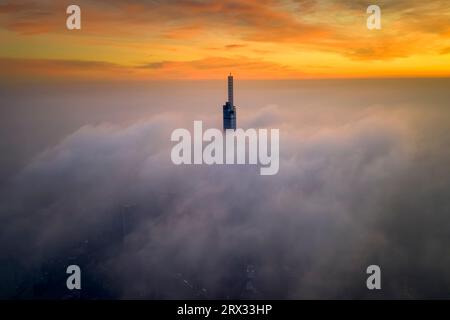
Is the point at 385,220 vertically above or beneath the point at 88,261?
above

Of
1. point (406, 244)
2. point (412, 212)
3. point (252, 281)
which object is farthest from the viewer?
point (412, 212)

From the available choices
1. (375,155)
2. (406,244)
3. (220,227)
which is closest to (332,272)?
(406,244)

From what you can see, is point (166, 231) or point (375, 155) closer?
point (166, 231)

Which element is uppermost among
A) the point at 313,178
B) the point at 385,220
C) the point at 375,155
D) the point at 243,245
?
the point at 375,155

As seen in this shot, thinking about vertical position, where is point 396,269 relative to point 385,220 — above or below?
below

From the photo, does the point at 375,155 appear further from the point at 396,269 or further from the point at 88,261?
the point at 88,261

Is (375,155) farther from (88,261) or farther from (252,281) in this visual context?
(88,261)

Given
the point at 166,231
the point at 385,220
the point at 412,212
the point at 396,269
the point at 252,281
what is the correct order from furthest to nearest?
the point at 166,231 → the point at 412,212 → the point at 385,220 → the point at 396,269 → the point at 252,281

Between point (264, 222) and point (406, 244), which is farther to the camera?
point (264, 222)

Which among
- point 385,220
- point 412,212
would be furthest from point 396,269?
point 412,212
